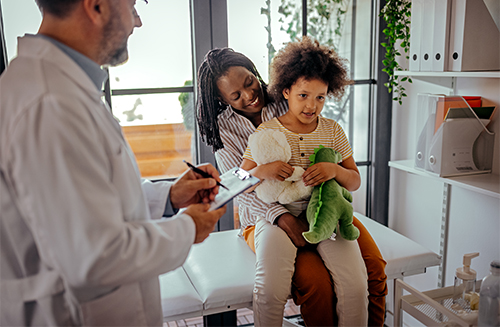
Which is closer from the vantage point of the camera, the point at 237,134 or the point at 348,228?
the point at 348,228

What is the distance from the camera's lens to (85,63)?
0.88 m

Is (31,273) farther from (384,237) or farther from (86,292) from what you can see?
(384,237)

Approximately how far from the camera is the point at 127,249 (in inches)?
30.2

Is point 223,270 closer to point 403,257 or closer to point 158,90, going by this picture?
point 403,257

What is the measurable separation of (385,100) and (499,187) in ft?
2.89

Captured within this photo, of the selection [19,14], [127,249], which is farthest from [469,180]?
[19,14]

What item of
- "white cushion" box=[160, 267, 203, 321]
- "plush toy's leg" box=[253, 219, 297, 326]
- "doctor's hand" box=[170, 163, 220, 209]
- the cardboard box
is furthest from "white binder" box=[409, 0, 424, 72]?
"white cushion" box=[160, 267, 203, 321]

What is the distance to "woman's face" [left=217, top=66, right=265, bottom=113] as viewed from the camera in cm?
169

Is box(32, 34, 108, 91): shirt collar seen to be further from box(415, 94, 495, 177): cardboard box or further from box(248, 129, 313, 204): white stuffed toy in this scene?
box(415, 94, 495, 177): cardboard box

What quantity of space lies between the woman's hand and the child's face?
36cm

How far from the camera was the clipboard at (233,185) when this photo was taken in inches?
42.0

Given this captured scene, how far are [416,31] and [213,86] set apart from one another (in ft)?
3.07

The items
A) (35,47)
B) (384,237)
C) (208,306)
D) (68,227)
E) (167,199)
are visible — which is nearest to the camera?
(68,227)

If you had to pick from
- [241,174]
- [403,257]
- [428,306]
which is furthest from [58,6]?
[403,257]
